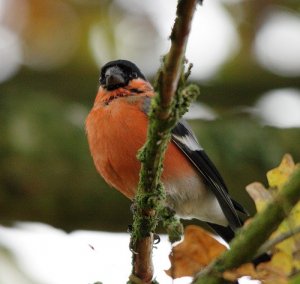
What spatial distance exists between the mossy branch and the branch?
0.46 m

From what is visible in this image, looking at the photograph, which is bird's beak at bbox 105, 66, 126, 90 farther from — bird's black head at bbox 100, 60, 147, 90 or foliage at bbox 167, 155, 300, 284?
foliage at bbox 167, 155, 300, 284

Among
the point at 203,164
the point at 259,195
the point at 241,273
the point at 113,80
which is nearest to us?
the point at 241,273

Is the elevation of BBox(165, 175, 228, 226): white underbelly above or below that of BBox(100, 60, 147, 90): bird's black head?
below

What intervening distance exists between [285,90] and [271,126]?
1.40 feet

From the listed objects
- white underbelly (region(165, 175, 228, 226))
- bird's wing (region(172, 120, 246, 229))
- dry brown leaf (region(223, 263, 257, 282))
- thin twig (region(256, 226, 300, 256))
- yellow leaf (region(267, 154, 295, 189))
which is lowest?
white underbelly (region(165, 175, 228, 226))

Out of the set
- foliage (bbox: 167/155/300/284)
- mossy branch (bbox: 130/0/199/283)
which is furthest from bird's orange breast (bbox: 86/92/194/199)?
foliage (bbox: 167/155/300/284)

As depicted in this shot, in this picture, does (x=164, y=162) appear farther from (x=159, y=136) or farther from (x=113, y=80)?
(x=159, y=136)

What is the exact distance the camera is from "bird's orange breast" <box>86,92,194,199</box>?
4.34 m

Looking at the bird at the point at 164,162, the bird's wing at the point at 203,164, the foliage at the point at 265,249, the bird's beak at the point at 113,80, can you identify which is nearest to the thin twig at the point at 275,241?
the foliage at the point at 265,249

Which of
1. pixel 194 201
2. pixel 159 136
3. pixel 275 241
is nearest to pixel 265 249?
pixel 275 241

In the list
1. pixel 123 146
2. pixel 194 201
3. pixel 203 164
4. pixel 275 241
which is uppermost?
pixel 275 241

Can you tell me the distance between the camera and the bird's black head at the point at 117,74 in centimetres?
490

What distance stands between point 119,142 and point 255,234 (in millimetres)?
2496

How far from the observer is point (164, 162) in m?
4.44
